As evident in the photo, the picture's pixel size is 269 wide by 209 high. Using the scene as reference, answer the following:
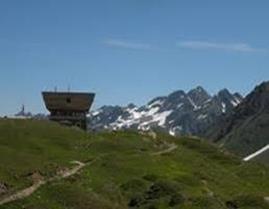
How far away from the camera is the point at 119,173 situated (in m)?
89.9

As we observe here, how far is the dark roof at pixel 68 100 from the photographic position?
159875mm

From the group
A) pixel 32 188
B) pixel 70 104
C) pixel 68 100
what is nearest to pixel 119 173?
pixel 32 188

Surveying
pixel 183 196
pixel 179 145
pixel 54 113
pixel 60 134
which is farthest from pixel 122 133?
pixel 183 196

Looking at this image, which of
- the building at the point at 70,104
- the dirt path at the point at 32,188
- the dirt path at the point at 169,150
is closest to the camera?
the dirt path at the point at 32,188

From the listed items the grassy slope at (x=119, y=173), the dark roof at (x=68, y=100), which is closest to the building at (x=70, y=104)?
the dark roof at (x=68, y=100)

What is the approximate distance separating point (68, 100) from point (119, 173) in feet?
234

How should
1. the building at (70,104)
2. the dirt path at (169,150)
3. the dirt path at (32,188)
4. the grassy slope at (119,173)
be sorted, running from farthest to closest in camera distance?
the building at (70,104), the dirt path at (169,150), the grassy slope at (119,173), the dirt path at (32,188)

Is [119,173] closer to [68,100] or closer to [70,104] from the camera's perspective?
[68,100]

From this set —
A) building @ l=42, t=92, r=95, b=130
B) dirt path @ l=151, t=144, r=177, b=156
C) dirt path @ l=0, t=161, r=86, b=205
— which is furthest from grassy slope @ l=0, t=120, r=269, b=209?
building @ l=42, t=92, r=95, b=130

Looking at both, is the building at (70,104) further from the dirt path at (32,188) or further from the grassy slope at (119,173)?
the dirt path at (32,188)

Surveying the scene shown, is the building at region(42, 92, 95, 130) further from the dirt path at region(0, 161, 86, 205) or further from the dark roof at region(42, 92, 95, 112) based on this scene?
the dirt path at region(0, 161, 86, 205)

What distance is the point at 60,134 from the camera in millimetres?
115750

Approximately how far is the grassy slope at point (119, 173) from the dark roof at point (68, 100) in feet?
66.3

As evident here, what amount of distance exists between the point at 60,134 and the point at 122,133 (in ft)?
108
